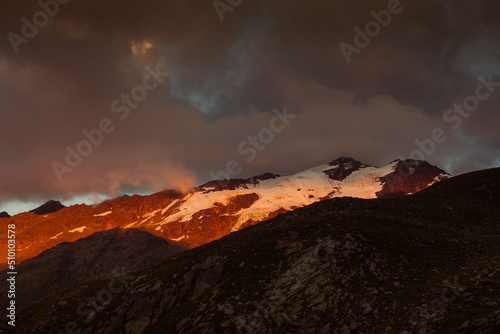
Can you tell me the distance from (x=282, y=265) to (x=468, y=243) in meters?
20.0

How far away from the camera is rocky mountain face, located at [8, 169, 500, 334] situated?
70.6ft

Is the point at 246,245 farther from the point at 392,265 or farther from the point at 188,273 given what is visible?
the point at 392,265

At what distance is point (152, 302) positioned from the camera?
29203 mm

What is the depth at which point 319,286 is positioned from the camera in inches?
1003

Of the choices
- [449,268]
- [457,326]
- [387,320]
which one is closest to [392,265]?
[449,268]

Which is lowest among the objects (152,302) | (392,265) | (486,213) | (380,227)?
(486,213)

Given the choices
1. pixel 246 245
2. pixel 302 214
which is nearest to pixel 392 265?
pixel 246 245

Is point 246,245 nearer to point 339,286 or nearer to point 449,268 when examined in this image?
point 339,286

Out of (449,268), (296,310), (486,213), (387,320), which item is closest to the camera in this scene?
(387,320)

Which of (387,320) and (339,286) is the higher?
(339,286)

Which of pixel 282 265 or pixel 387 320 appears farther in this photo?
pixel 282 265

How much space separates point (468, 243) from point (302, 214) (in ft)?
65.4

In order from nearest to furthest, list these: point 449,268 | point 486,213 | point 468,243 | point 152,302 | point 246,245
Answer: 1. point 449,268
2. point 152,302
3. point 468,243
4. point 246,245
5. point 486,213

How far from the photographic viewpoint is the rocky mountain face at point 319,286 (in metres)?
21.5
